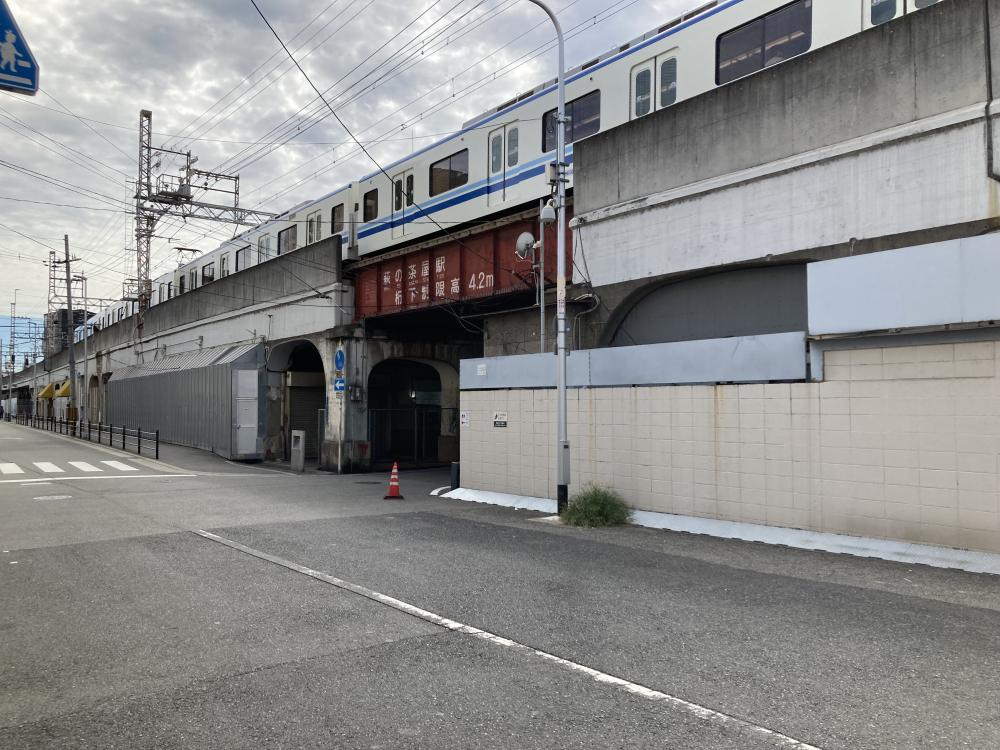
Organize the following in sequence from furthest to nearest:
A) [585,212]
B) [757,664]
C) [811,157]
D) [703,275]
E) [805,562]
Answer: [585,212] < [703,275] < [811,157] < [805,562] < [757,664]

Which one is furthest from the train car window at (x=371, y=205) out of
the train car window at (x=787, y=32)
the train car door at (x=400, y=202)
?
the train car window at (x=787, y=32)

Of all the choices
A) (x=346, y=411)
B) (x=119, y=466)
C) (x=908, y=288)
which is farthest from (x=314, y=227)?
(x=908, y=288)

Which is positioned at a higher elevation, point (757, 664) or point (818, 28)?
point (818, 28)

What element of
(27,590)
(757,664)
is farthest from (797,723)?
(27,590)

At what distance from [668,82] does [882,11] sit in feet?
12.4

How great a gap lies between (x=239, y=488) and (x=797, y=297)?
12717 mm

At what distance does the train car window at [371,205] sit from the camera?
925 inches

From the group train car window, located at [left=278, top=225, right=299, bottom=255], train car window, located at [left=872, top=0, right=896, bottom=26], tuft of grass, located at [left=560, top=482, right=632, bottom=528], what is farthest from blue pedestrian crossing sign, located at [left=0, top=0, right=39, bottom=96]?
train car window, located at [left=278, top=225, right=299, bottom=255]

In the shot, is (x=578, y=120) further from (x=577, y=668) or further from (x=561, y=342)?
(x=577, y=668)

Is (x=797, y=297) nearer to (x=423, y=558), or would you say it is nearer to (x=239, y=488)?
(x=423, y=558)

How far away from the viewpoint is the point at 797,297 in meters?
11.8

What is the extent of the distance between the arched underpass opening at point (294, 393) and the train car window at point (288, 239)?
3989 mm

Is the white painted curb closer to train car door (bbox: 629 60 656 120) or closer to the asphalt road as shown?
the asphalt road

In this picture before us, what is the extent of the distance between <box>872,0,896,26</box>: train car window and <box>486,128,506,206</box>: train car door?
27.5 ft
